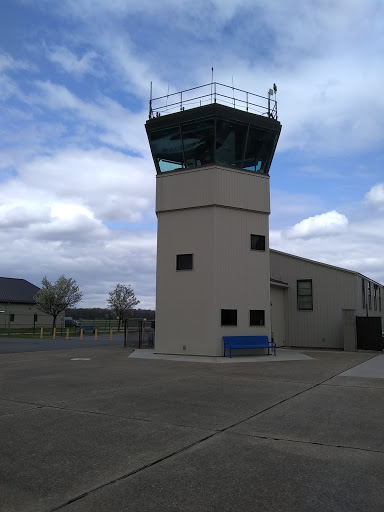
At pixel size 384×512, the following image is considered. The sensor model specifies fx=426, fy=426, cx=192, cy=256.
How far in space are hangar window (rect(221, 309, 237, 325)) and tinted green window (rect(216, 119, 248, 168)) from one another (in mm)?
7115

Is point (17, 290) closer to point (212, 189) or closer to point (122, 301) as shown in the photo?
point (122, 301)

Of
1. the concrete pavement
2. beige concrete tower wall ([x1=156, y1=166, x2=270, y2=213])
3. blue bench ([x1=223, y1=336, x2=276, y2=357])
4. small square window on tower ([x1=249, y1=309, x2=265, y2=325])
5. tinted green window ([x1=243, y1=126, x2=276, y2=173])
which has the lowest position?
the concrete pavement

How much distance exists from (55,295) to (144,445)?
55.1 m

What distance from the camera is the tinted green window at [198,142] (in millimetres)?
20255

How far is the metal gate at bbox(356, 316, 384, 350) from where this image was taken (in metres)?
23.2

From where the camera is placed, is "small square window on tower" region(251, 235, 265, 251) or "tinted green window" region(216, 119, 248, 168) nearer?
"tinted green window" region(216, 119, 248, 168)

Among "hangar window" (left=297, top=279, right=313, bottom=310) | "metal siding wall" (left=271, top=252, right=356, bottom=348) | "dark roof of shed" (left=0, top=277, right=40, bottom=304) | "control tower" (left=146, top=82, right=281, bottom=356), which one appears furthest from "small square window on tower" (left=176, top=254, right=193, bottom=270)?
"dark roof of shed" (left=0, top=277, right=40, bottom=304)

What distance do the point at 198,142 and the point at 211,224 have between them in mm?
4131

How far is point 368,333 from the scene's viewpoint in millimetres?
23609

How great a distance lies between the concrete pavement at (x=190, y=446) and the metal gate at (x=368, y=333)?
1254 centimetres

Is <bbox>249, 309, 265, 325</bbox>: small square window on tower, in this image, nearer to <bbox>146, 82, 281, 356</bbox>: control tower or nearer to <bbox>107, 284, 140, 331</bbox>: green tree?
<bbox>146, 82, 281, 356</bbox>: control tower

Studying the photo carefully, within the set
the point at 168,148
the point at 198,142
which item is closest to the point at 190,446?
the point at 198,142

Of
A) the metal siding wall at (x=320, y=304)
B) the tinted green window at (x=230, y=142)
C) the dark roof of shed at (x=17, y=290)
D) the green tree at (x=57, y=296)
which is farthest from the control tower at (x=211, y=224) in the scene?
the dark roof of shed at (x=17, y=290)

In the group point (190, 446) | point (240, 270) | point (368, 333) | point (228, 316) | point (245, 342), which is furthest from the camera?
point (368, 333)
